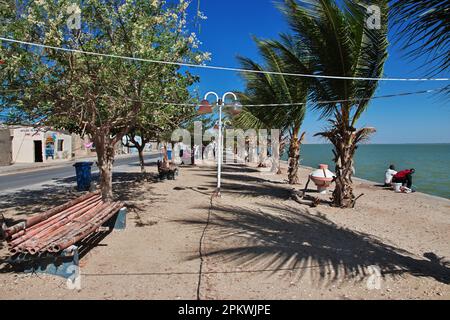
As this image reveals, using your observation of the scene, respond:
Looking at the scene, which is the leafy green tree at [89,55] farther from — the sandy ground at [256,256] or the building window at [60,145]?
the building window at [60,145]

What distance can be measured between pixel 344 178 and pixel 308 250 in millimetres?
4910

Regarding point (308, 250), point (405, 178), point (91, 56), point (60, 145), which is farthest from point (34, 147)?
point (308, 250)

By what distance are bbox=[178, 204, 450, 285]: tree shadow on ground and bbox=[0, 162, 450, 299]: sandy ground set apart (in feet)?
0.05

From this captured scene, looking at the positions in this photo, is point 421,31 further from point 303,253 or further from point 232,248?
point 232,248

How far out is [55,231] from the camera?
460 cm

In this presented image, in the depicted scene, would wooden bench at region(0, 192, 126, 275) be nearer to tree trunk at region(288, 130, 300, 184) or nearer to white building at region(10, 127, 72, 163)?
tree trunk at region(288, 130, 300, 184)

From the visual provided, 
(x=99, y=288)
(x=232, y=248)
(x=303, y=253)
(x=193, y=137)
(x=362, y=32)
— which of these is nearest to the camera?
(x=99, y=288)

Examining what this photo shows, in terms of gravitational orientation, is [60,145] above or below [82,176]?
above

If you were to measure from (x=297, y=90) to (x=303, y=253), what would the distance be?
920cm

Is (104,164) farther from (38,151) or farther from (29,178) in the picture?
(38,151)

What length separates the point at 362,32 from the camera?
25.9ft

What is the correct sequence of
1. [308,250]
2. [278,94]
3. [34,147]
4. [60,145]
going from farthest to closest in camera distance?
[60,145], [34,147], [278,94], [308,250]
